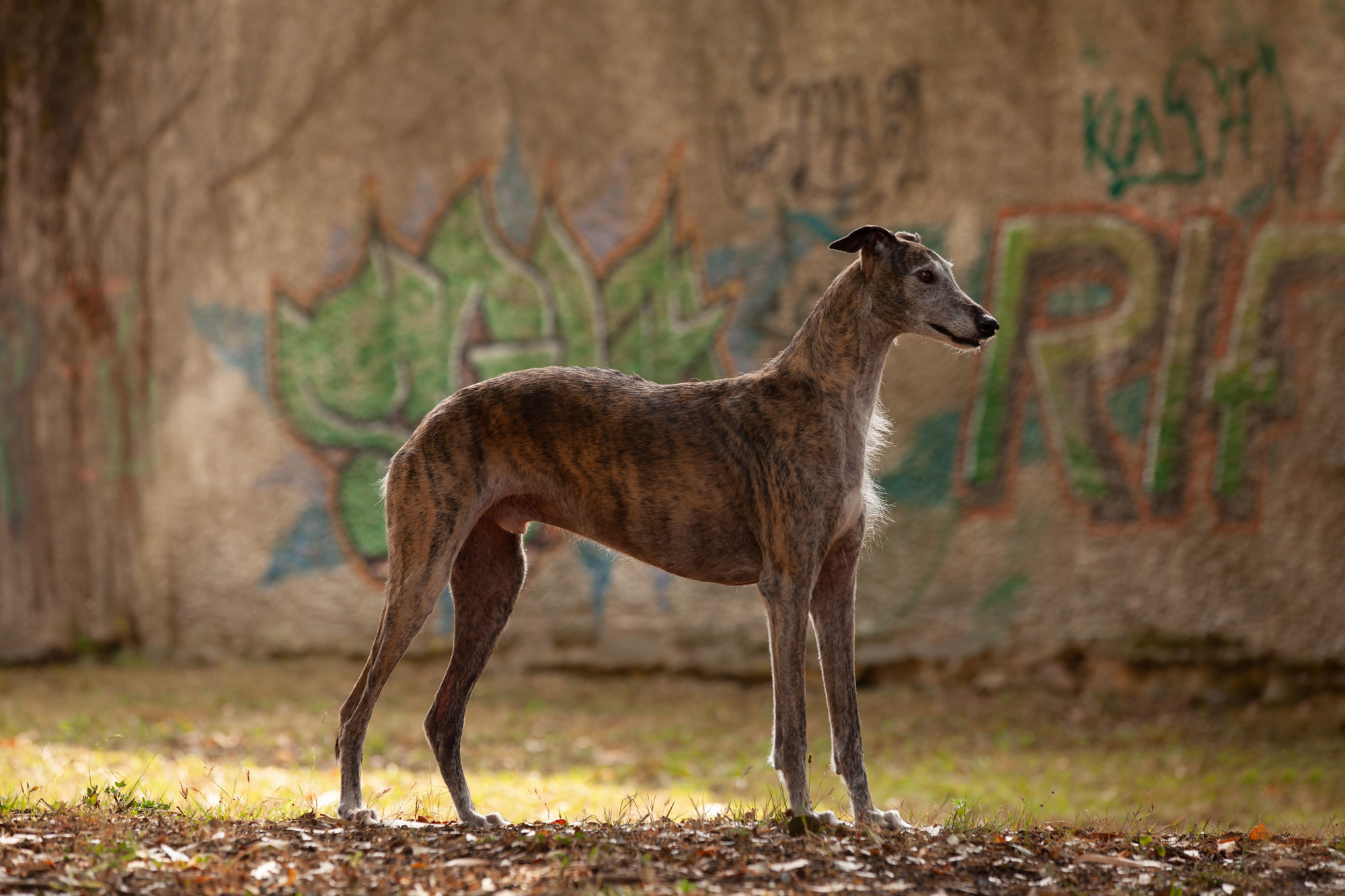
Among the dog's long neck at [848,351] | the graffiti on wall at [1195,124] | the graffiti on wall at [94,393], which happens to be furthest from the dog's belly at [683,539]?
the graffiti on wall at [94,393]

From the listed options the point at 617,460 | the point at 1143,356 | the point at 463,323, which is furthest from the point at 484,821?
the point at 463,323

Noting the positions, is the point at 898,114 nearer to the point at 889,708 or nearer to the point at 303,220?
the point at 889,708

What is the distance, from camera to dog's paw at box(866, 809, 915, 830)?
439 cm

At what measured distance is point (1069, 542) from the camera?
29.9ft

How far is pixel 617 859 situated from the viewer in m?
3.88

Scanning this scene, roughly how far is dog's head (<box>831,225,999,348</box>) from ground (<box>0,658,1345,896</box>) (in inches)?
71.6

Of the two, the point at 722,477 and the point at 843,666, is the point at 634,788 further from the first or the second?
the point at 722,477

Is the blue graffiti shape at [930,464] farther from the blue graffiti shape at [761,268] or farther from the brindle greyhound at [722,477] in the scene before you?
the brindle greyhound at [722,477]

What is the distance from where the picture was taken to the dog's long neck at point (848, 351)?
4.49m

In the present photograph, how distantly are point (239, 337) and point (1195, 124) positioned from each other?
8.40 m

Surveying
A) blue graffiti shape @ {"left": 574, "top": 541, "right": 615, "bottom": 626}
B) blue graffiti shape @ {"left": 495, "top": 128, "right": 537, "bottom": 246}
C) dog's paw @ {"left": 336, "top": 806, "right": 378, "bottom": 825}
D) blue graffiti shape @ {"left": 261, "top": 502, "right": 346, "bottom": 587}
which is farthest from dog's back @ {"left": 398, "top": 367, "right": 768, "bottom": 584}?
blue graffiti shape @ {"left": 261, "top": 502, "right": 346, "bottom": 587}

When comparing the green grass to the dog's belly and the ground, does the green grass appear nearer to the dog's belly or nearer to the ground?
the ground

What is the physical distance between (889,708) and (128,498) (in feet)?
24.6

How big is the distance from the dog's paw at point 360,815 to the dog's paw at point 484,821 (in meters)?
0.35
